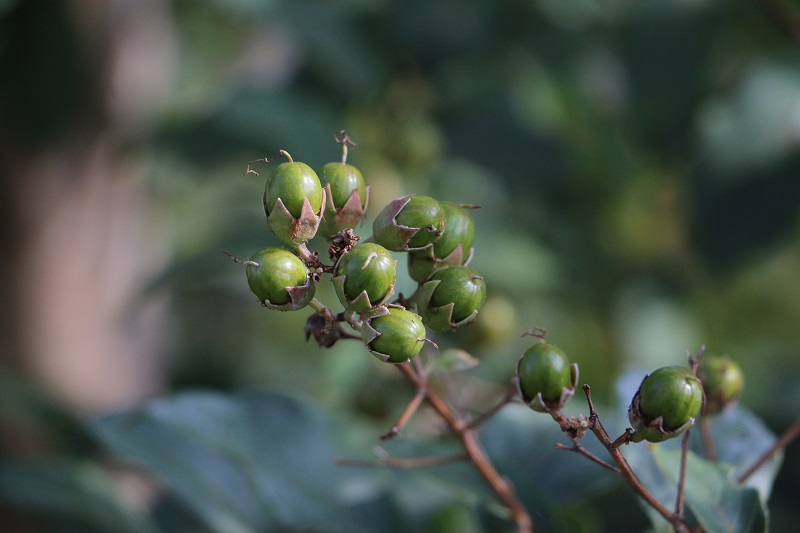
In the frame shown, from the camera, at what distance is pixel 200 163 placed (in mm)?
1905

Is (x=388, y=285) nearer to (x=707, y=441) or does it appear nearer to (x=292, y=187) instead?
(x=292, y=187)

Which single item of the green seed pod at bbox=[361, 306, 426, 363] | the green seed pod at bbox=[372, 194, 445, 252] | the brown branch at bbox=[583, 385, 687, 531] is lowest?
the brown branch at bbox=[583, 385, 687, 531]

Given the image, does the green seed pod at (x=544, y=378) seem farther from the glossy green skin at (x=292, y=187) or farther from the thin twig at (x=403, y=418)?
the glossy green skin at (x=292, y=187)

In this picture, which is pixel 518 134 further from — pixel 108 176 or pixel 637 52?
pixel 108 176

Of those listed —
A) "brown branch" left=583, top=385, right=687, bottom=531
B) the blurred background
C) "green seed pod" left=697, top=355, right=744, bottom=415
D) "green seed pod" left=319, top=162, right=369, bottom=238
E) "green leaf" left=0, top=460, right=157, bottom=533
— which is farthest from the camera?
the blurred background

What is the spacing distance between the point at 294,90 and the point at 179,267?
606 mm

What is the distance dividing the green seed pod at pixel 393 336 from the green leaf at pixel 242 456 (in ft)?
1.65

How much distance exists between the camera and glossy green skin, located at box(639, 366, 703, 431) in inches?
26.8

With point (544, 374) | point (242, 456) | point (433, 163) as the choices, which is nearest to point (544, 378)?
point (544, 374)

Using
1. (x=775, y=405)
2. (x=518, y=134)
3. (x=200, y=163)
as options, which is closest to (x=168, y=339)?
(x=200, y=163)

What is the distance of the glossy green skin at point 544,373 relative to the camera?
0.70m

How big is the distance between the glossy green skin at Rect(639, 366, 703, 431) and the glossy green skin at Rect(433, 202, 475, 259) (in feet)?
0.71

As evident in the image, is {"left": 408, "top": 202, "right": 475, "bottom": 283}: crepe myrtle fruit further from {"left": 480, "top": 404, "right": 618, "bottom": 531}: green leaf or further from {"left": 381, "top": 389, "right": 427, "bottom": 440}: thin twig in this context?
{"left": 480, "top": 404, "right": 618, "bottom": 531}: green leaf

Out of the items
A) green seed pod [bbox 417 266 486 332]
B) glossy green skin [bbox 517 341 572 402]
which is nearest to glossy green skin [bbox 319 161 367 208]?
green seed pod [bbox 417 266 486 332]
